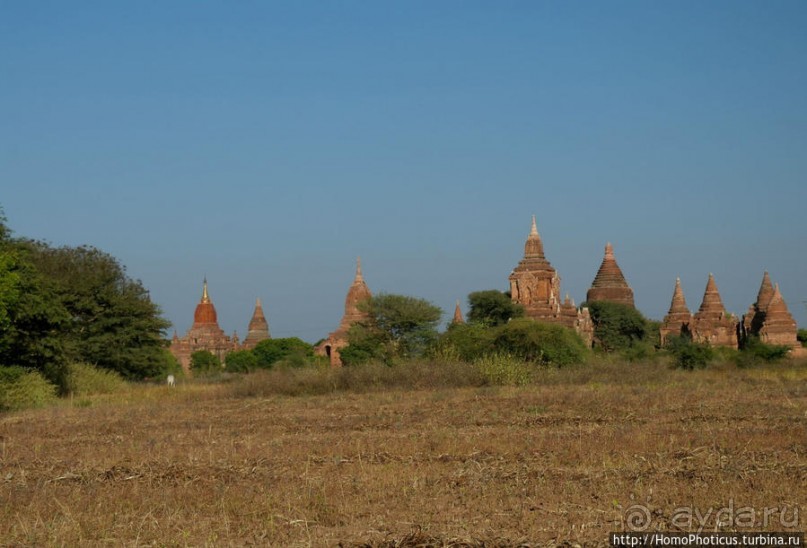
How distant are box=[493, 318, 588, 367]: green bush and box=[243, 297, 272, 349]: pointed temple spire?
39596mm

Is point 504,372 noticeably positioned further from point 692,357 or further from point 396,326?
point 396,326

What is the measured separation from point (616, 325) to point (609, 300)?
3723 millimetres

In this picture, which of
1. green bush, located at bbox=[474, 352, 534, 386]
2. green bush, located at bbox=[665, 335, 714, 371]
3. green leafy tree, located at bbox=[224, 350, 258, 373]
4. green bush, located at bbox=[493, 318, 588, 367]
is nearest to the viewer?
green bush, located at bbox=[474, 352, 534, 386]

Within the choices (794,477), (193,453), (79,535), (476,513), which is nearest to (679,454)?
(794,477)

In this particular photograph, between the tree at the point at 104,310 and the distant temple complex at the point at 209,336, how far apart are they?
3467cm

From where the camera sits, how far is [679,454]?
377 inches

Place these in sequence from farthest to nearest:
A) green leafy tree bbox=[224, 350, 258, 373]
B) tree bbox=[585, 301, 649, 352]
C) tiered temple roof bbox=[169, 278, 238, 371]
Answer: tiered temple roof bbox=[169, 278, 238, 371], tree bbox=[585, 301, 649, 352], green leafy tree bbox=[224, 350, 258, 373]

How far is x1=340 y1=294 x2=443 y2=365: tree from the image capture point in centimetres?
3850

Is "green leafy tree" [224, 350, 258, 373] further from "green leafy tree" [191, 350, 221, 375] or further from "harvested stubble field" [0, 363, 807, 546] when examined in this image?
"harvested stubble field" [0, 363, 807, 546]

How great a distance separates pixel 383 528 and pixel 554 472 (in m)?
2.36

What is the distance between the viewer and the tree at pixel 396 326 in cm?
3850

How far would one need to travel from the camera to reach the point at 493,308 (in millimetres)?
48906

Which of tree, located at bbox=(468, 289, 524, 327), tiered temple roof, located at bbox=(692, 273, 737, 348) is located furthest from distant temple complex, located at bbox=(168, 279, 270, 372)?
tiered temple roof, located at bbox=(692, 273, 737, 348)

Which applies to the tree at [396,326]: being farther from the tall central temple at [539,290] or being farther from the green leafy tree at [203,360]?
the green leafy tree at [203,360]
